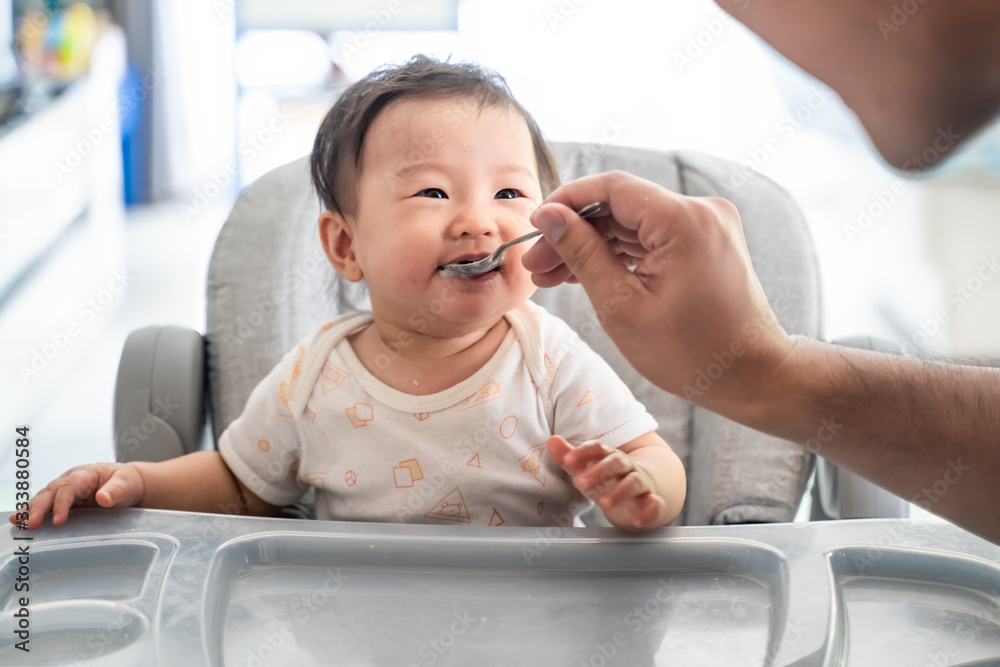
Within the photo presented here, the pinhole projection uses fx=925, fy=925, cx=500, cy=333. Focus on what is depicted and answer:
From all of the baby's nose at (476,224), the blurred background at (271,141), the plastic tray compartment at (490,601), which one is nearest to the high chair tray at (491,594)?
the plastic tray compartment at (490,601)

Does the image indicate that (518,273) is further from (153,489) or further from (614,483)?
(153,489)

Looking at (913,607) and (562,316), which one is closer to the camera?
(913,607)

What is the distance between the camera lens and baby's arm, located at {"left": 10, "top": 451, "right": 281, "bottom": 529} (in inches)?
37.3

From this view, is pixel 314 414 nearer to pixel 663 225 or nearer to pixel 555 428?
pixel 555 428

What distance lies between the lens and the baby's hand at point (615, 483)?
881 mm

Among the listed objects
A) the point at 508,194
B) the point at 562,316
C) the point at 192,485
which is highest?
the point at 508,194

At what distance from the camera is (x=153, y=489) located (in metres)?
1.07

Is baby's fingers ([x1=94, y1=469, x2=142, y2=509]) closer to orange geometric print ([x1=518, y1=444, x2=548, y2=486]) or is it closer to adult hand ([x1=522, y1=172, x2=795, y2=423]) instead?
orange geometric print ([x1=518, y1=444, x2=548, y2=486])

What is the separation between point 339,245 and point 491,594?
54 centimetres

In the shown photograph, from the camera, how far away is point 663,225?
72 cm

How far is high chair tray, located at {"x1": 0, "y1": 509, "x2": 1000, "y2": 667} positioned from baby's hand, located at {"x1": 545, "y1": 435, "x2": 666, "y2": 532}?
2cm

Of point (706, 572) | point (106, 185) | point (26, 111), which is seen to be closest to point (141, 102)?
point (106, 185)

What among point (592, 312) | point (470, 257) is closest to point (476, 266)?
point (470, 257)

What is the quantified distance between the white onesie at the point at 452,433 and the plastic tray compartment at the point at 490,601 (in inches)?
7.8
